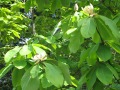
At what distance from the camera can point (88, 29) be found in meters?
1.48

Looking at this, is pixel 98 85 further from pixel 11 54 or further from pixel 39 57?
pixel 11 54

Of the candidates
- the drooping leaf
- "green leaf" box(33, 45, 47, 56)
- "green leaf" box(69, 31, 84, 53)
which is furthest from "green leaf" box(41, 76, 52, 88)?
the drooping leaf

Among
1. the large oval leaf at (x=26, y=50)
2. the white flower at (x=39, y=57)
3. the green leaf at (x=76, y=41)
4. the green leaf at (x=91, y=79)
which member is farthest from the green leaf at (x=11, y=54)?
the green leaf at (x=91, y=79)

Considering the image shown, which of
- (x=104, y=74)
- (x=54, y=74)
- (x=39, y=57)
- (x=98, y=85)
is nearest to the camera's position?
(x=54, y=74)

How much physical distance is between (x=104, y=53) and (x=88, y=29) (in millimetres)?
249

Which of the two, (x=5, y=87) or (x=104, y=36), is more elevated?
(x=104, y=36)

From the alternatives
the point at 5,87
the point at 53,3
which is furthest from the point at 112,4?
the point at 5,87

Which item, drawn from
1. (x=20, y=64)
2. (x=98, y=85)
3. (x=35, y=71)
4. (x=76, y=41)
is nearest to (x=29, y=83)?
(x=35, y=71)

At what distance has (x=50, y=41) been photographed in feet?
7.02

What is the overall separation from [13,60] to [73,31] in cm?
38

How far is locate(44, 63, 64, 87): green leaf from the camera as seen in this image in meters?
1.38

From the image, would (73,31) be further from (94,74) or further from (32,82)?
(32,82)

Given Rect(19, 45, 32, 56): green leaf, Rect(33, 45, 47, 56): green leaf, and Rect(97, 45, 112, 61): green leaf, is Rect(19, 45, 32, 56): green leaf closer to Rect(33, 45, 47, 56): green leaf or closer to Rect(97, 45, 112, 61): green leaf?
Rect(33, 45, 47, 56): green leaf

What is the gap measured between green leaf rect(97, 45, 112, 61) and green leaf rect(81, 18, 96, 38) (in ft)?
0.70
